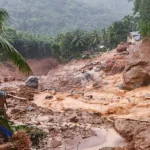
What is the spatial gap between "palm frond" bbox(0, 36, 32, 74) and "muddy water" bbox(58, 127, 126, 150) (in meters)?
3.15

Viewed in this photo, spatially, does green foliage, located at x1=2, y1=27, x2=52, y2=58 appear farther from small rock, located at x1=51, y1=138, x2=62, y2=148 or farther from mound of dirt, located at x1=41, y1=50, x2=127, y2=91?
small rock, located at x1=51, y1=138, x2=62, y2=148

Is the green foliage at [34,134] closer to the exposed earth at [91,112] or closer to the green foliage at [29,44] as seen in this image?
the exposed earth at [91,112]

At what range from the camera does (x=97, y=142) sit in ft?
31.5

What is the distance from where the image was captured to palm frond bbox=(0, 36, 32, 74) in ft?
22.9

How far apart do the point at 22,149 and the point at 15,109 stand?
316 inches

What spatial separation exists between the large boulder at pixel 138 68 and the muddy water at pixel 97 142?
8.16m

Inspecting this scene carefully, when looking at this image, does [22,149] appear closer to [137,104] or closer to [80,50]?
[137,104]

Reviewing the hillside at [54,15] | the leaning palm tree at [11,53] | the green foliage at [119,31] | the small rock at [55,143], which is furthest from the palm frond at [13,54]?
the hillside at [54,15]

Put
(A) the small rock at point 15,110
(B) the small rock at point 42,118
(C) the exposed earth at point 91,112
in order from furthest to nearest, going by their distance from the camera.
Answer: (A) the small rock at point 15,110
(B) the small rock at point 42,118
(C) the exposed earth at point 91,112

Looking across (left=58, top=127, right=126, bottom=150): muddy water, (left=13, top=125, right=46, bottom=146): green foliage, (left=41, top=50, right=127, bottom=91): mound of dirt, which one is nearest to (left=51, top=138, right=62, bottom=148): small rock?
(left=58, top=127, right=126, bottom=150): muddy water

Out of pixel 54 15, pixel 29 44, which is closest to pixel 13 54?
pixel 29 44

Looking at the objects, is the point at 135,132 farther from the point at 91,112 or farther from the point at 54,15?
the point at 54,15

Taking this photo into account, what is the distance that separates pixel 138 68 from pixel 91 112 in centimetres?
577

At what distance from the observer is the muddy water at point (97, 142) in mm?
9180
